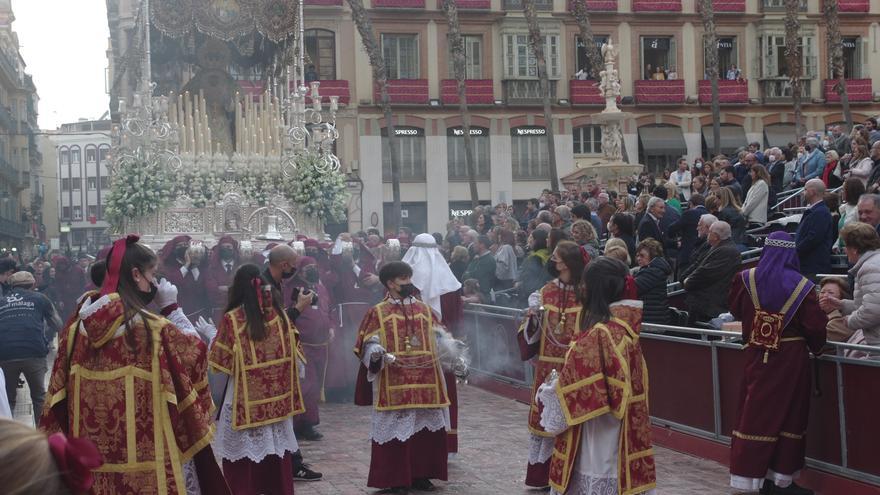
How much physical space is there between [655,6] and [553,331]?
38.2m

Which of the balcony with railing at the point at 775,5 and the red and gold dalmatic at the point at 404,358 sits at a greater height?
the balcony with railing at the point at 775,5

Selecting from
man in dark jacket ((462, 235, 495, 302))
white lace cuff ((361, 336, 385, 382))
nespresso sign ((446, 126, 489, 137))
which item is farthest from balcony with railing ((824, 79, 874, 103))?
white lace cuff ((361, 336, 385, 382))

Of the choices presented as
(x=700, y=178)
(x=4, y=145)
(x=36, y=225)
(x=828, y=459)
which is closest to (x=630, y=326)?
(x=828, y=459)

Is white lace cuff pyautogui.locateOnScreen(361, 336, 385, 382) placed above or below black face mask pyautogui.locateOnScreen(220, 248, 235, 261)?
below

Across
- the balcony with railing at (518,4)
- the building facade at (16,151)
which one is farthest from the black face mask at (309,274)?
the building facade at (16,151)

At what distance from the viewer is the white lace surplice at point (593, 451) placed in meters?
6.66

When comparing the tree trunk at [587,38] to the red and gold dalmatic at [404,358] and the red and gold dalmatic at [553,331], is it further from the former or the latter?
the red and gold dalmatic at [553,331]

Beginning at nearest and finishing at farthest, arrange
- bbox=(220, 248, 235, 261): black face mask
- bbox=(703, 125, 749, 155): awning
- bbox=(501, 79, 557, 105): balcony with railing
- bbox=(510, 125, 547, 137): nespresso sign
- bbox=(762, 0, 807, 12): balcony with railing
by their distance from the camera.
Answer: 1. bbox=(220, 248, 235, 261): black face mask
2. bbox=(501, 79, 557, 105): balcony with railing
3. bbox=(510, 125, 547, 137): nespresso sign
4. bbox=(703, 125, 749, 155): awning
5. bbox=(762, 0, 807, 12): balcony with railing

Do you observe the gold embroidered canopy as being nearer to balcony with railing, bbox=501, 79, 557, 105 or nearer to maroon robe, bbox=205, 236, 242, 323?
maroon robe, bbox=205, 236, 242, 323

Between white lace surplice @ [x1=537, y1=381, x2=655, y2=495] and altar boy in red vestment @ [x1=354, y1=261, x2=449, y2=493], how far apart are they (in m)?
2.37

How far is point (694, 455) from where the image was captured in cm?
1026

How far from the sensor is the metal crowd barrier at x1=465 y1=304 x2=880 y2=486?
26.0 ft

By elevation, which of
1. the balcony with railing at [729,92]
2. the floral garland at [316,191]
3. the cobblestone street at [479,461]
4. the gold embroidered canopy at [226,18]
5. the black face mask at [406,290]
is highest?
the balcony with railing at [729,92]

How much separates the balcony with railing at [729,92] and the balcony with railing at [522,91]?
19.3ft
